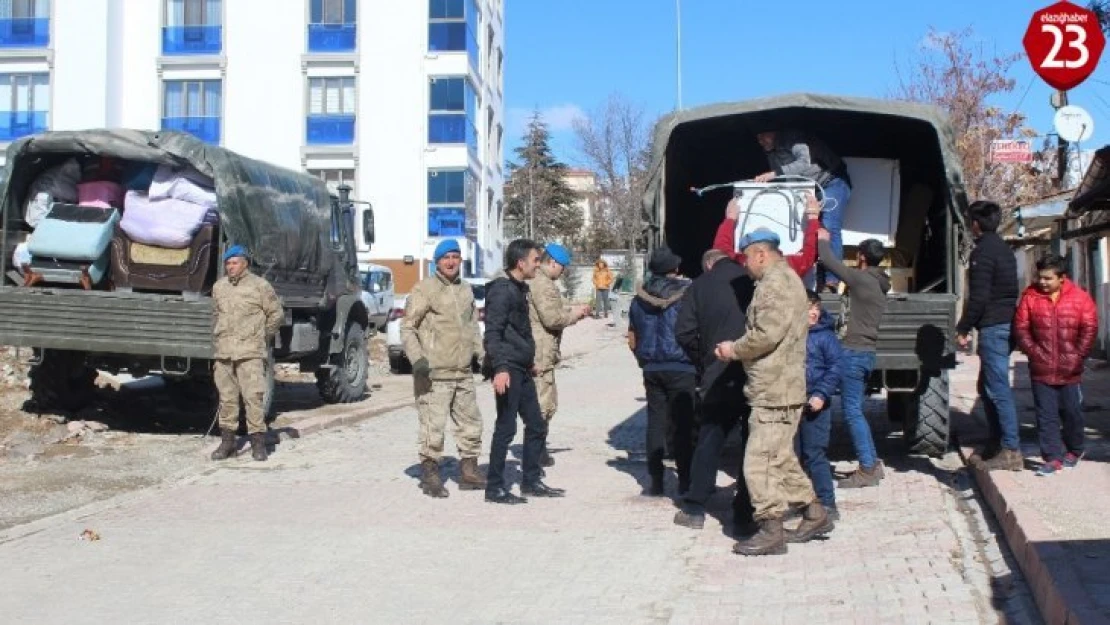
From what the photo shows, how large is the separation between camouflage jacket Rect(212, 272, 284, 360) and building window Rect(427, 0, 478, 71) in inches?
1184

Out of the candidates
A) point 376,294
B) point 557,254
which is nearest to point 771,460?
point 557,254

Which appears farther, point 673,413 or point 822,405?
point 673,413

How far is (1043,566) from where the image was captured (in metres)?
6.14

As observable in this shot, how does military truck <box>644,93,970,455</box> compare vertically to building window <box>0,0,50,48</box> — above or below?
below

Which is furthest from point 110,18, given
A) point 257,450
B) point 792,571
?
point 792,571

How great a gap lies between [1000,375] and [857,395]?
106cm

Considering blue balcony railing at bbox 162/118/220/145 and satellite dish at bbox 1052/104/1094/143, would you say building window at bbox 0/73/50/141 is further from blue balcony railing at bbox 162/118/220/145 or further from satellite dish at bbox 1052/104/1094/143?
satellite dish at bbox 1052/104/1094/143

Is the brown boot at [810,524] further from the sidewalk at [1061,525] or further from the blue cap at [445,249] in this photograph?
the blue cap at [445,249]

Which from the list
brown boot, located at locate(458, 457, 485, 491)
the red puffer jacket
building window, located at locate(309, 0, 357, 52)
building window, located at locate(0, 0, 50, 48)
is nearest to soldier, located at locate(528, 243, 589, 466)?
brown boot, located at locate(458, 457, 485, 491)

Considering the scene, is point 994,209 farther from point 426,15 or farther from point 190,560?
point 426,15

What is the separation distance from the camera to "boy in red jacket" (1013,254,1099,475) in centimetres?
883

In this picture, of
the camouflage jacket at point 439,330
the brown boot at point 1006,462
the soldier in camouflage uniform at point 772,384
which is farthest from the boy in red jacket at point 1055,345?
the camouflage jacket at point 439,330

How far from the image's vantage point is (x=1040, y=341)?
8.93 m

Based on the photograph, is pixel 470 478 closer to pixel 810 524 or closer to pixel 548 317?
pixel 548 317
